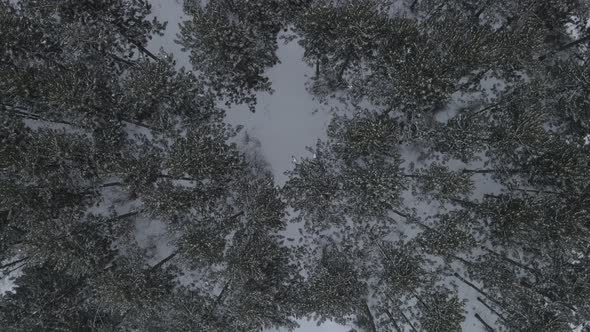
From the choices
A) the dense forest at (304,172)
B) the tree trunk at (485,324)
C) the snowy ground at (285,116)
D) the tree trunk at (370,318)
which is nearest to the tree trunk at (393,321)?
the dense forest at (304,172)

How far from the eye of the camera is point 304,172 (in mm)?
21406

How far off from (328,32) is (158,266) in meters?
14.3

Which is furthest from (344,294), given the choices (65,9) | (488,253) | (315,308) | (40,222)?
(65,9)

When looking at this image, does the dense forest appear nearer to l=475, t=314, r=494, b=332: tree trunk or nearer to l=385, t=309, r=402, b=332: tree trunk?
l=475, t=314, r=494, b=332: tree trunk

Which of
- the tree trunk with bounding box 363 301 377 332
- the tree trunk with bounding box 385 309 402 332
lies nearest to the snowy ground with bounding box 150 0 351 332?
the tree trunk with bounding box 363 301 377 332

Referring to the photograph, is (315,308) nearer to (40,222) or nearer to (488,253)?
(488,253)

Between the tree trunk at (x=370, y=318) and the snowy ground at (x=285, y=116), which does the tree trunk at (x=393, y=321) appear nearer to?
the tree trunk at (x=370, y=318)

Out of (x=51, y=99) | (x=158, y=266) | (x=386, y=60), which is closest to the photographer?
(x=51, y=99)

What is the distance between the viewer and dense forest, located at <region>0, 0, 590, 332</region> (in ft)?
64.1

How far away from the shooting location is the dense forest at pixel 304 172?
19.5 m

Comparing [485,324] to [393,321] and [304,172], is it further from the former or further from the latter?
[304,172]

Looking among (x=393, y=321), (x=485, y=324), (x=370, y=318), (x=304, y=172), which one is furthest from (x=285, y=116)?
(x=485, y=324)

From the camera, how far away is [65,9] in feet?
67.3

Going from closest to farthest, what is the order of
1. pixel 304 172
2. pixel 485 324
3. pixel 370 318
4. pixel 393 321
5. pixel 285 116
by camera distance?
pixel 304 172 < pixel 393 321 < pixel 370 318 < pixel 485 324 < pixel 285 116
